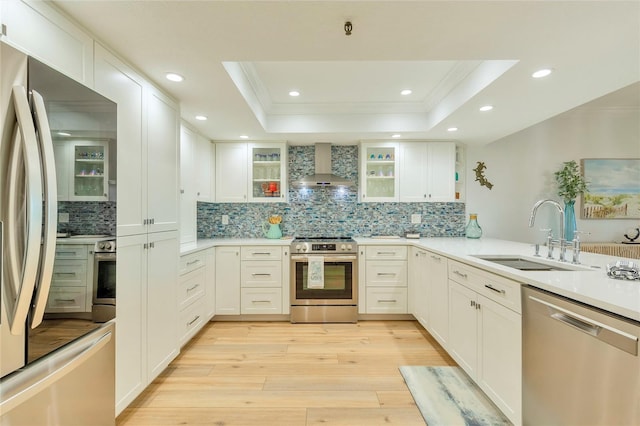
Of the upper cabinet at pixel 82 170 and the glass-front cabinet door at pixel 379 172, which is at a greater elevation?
the glass-front cabinet door at pixel 379 172

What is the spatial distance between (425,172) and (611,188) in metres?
2.69

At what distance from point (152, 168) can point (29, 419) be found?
1418mm

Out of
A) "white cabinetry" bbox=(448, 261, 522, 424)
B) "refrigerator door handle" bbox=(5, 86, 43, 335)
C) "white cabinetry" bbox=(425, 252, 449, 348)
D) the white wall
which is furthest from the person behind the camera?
the white wall

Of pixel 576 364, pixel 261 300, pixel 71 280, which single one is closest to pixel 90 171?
pixel 71 280

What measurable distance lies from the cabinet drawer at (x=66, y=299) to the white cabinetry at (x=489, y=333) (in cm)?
216

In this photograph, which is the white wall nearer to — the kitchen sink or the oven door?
the kitchen sink

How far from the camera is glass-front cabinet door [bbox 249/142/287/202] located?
369 cm

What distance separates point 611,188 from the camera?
391 cm

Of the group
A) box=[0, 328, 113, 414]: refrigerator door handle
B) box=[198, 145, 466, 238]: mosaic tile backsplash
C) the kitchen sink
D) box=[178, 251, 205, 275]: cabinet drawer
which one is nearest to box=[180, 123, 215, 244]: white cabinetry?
box=[178, 251, 205, 275]: cabinet drawer

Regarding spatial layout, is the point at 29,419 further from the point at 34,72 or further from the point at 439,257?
the point at 439,257

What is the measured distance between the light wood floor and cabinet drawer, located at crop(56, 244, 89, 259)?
1.21 meters

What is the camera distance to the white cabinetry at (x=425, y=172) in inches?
145

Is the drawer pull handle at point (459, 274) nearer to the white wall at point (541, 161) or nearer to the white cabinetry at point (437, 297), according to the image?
the white cabinetry at point (437, 297)

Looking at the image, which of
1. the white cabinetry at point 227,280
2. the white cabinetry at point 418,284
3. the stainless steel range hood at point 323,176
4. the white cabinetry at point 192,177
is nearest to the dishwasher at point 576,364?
the white cabinetry at point 418,284
